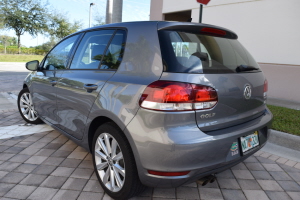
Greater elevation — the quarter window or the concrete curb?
the quarter window

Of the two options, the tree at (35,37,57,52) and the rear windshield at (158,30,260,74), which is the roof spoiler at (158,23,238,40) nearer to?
the rear windshield at (158,30,260,74)

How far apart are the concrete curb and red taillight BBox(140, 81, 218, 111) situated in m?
2.50

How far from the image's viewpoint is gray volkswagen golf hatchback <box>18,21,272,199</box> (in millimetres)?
1810

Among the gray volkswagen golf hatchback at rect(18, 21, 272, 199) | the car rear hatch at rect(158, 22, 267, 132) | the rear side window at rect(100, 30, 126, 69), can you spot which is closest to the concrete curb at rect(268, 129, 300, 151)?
the gray volkswagen golf hatchback at rect(18, 21, 272, 199)

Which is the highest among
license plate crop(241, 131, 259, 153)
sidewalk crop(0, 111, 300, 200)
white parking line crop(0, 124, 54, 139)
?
license plate crop(241, 131, 259, 153)

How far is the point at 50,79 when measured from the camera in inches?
130

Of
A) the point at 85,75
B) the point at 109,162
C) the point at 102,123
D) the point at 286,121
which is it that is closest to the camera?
the point at 109,162

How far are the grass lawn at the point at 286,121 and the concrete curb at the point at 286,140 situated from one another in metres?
0.17

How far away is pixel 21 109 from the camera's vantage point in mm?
4500

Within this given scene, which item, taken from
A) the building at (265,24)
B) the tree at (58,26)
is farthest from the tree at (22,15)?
the building at (265,24)

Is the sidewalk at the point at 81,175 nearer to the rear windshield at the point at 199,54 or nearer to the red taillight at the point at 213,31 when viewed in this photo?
the rear windshield at the point at 199,54

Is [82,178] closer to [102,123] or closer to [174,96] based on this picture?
[102,123]

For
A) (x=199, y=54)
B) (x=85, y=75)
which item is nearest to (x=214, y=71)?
(x=199, y=54)

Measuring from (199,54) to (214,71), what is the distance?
19cm
